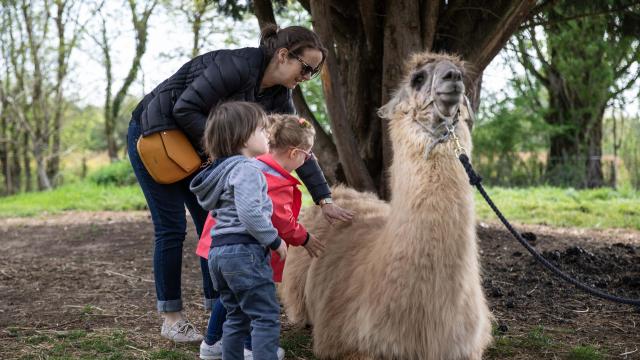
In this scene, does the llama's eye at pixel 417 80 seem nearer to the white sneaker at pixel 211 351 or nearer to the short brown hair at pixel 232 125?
the short brown hair at pixel 232 125

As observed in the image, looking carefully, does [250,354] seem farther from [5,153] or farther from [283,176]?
[5,153]

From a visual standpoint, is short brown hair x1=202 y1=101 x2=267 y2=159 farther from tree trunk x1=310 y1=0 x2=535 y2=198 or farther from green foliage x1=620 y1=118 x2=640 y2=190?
green foliage x1=620 y1=118 x2=640 y2=190

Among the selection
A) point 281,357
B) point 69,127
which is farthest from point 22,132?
point 281,357

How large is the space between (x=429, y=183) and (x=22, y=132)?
1086 inches

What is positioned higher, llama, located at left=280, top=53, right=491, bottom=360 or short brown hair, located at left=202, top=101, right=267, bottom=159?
short brown hair, located at left=202, top=101, right=267, bottom=159

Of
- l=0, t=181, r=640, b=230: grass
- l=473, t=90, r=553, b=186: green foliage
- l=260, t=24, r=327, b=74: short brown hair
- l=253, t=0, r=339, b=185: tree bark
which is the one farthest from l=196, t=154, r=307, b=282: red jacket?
l=473, t=90, r=553, b=186: green foliage

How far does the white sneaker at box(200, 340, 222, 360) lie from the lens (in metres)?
3.63

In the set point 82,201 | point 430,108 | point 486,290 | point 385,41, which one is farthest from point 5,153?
point 430,108

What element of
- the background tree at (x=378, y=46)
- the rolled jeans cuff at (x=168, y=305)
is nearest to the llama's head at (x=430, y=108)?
the background tree at (x=378, y=46)

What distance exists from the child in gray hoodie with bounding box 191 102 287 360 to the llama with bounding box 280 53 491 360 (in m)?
0.51

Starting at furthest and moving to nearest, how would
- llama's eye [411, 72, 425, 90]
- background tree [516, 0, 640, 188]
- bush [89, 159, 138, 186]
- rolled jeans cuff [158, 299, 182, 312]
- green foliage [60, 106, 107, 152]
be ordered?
green foliage [60, 106, 107, 152], bush [89, 159, 138, 186], background tree [516, 0, 640, 188], rolled jeans cuff [158, 299, 182, 312], llama's eye [411, 72, 425, 90]

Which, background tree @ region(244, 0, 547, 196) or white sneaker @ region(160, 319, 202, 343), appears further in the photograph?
background tree @ region(244, 0, 547, 196)

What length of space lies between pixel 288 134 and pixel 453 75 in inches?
33.5

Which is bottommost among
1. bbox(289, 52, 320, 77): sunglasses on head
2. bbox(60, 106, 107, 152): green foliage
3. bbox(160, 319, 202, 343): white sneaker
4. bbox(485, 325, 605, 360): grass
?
bbox(485, 325, 605, 360): grass
